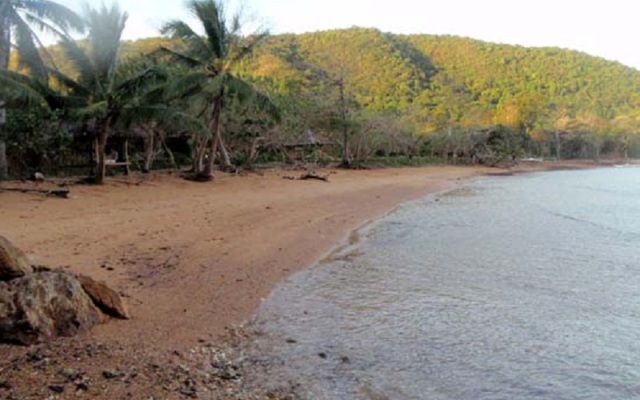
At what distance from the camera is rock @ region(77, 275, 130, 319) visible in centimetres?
543

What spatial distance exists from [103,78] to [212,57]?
461cm

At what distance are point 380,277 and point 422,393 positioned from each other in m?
4.01

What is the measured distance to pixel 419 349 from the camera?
5.51m

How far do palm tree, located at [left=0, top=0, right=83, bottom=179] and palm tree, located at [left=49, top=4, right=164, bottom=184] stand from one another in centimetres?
92

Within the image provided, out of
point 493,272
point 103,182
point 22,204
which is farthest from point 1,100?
point 493,272

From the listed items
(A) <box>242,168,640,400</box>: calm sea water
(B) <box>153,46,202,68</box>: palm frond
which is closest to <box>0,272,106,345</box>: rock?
(A) <box>242,168,640,400</box>: calm sea water

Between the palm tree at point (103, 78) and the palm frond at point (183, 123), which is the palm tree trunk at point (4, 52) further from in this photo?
the palm frond at point (183, 123)

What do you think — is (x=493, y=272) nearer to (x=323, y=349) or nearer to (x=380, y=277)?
(x=380, y=277)

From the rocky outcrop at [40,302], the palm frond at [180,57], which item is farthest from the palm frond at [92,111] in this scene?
the rocky outcrop at [40,302]

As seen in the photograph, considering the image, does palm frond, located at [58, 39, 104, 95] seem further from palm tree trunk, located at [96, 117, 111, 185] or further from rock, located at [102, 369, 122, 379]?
rock, located at [102, 369, 122, 379]

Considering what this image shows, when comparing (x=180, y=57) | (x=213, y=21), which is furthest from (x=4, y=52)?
(x=213, y=21)

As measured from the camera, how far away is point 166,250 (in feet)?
30.1

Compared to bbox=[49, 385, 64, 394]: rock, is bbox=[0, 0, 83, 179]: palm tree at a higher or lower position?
higher

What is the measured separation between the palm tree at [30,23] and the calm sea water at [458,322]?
45.4ft
